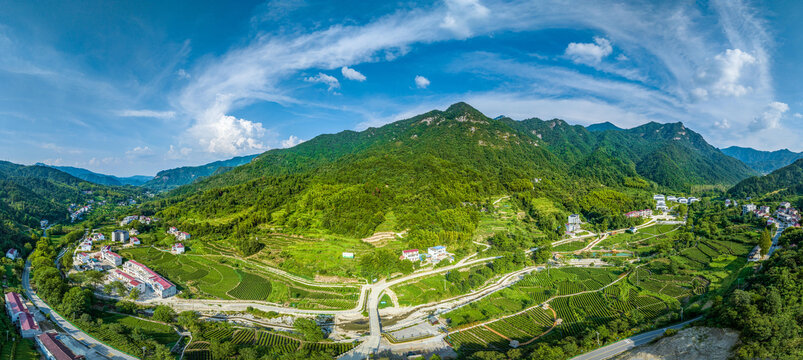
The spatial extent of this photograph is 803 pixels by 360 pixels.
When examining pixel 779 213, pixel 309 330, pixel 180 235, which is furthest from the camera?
pixel 180 235

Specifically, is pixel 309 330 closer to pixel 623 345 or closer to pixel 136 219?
pixel 623 345

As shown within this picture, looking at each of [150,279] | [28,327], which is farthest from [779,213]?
[28,327]

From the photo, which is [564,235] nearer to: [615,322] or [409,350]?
[615,322]

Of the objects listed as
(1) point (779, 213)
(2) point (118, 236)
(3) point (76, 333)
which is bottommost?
(3) point (76, 333)

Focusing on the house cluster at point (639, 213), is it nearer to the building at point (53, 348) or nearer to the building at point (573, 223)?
the building at point (573, 223)

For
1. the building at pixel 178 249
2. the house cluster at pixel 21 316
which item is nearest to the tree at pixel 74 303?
the house cluster at pixel 21 316

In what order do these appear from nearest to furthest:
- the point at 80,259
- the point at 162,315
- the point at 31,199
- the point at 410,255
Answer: the point at 162,315, the point at 410,255, the point at 80,259, the point at 31,199

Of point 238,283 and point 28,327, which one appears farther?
point 238,283

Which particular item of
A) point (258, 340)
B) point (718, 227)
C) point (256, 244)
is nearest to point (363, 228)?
point (256, 244)

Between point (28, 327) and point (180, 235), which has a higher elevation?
point (180, 235)
